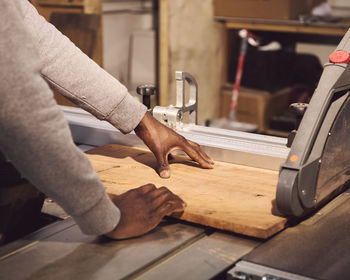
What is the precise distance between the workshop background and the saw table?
226 cm

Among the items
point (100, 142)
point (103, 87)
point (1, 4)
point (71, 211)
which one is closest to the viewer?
point (1, 4)

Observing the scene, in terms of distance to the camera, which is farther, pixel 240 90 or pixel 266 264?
pixel 240 90

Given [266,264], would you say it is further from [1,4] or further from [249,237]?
[1,4]

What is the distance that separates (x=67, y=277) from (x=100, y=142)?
2.56 feet

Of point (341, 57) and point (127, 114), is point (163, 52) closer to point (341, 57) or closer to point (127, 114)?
point (127, 114)

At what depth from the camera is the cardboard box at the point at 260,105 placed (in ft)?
13.0

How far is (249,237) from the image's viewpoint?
3.56 ft

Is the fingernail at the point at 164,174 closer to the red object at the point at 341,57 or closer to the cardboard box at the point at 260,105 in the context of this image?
the red object at the point at 341,57

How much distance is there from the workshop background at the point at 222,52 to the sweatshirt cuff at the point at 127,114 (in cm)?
220

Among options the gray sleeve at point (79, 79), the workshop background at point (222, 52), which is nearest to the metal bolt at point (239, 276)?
the gray sleeve at point (79, 79)

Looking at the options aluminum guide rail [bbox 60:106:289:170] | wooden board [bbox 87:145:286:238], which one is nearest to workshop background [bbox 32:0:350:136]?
aluminum guide rail [bbox 60:106:289:170]

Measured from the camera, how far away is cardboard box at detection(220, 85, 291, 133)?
13.0ft

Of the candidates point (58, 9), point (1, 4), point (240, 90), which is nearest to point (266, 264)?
point (1, 4)

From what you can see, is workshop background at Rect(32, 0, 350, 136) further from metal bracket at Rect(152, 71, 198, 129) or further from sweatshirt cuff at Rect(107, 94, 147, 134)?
sweatshirt cuff at Rect(107, 94, 147, 134)
